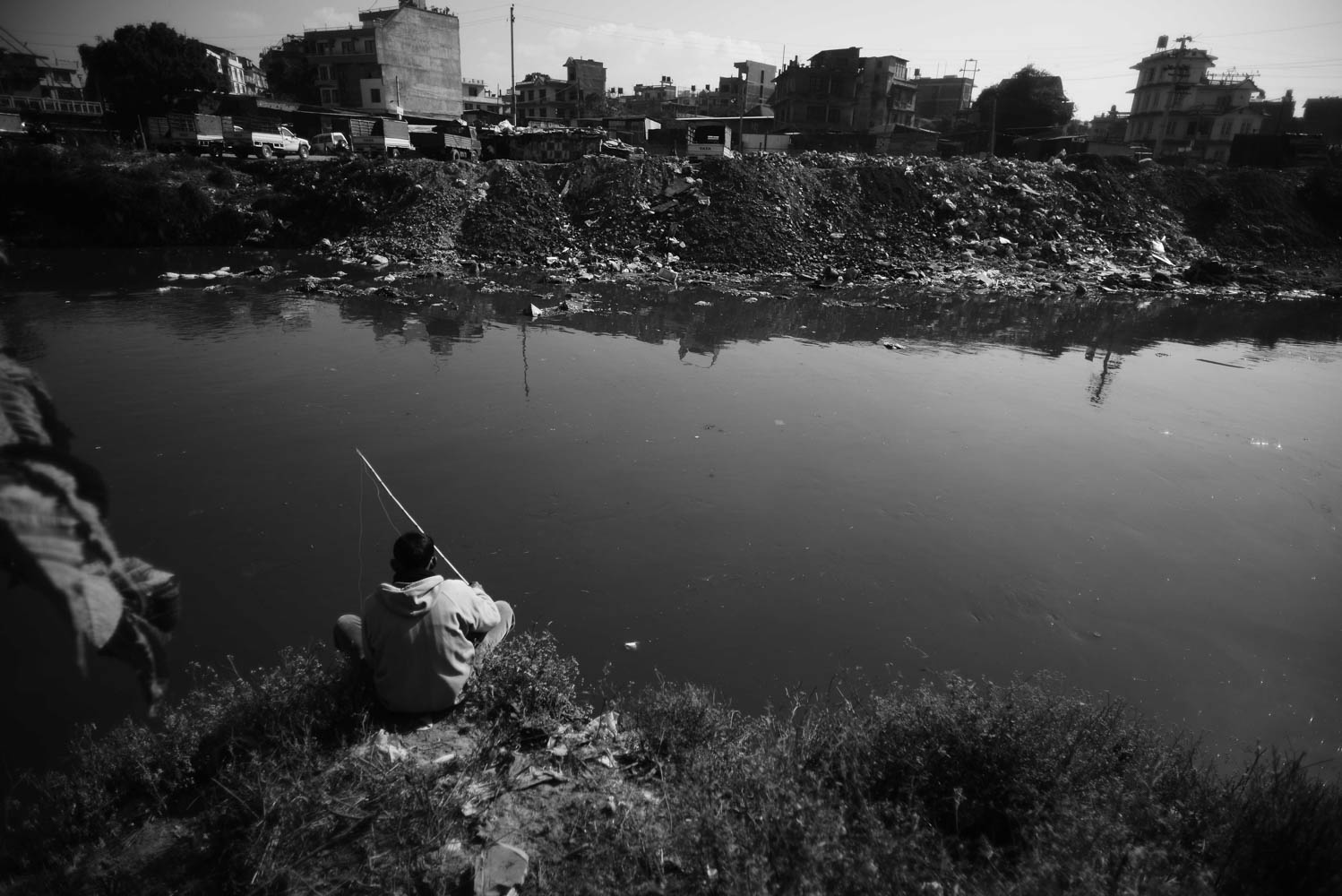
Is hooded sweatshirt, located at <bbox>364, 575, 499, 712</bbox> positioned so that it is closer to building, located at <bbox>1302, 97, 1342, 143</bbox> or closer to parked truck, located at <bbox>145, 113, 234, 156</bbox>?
parked truck, located at <bbox>145, 113, 234, 156</bbox>

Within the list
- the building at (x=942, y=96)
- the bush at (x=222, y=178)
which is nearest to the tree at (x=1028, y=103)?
the building at (x=942, y=96)

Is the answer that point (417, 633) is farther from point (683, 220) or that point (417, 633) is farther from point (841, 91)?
point (841, 91)

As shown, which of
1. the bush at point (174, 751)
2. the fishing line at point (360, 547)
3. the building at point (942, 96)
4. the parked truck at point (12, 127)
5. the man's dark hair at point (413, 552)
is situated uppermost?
the building at point (942, 96)

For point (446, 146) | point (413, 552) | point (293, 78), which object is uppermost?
point (293, 78)

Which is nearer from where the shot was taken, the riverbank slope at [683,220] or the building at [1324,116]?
the riverbank slope at [683,220]

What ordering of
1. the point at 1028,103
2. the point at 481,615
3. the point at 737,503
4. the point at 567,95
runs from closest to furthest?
1. the point at 481,615
2. the point at 737,503
3. the point at 1028,103
4. the point at 567,95

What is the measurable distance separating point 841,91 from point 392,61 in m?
30.4

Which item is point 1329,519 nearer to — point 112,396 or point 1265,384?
point 1265,384

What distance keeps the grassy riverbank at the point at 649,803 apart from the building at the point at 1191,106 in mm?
58376

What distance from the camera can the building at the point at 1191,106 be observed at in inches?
1893

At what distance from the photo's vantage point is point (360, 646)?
3.06 metres

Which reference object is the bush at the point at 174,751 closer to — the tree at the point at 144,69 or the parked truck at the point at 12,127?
the parked truck at the point at 12,127

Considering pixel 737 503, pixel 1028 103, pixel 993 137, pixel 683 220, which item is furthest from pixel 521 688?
pixel 1028 103

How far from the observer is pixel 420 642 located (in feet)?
9.21
